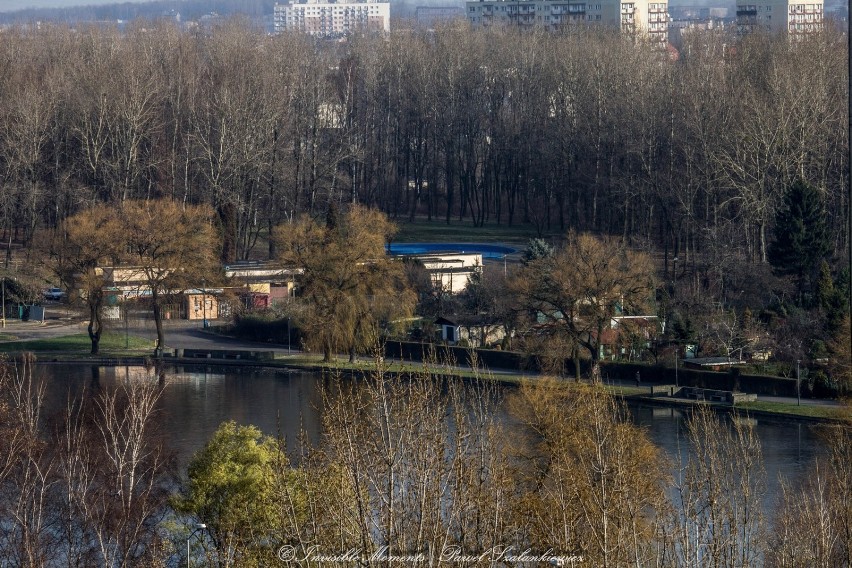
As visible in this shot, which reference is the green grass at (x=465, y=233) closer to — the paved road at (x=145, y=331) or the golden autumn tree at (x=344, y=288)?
the paved road at (x=145, y=331)

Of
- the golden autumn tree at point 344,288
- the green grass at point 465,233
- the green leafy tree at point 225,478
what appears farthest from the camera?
the green grass at point 465,233

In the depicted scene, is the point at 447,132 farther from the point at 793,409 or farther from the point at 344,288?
the point at 793,409

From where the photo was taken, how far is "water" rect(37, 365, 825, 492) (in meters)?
20.8

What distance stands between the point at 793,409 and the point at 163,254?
15061mm

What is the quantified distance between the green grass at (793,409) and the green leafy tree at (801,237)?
8018 millimetres

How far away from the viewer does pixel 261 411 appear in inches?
982

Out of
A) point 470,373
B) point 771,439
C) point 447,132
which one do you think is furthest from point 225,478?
point 447,132

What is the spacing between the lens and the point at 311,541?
940cm

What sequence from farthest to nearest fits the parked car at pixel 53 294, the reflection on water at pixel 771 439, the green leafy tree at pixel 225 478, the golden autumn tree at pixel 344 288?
the parked car at pixel 53 294 → the golden autumn tree at pixel 344 288 → the reflection on water at pixel 771 439 → the green leafy tree at pixel 225 478

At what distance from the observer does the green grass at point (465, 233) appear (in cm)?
4578

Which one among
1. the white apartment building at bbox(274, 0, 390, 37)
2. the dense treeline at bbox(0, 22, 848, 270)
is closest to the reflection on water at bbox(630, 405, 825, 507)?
the dense treeline at bbox(0, 22, 848, 270)

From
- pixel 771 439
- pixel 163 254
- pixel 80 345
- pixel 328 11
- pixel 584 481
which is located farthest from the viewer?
pixel 328 11

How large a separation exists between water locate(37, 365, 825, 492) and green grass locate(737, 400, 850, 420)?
0.99ft

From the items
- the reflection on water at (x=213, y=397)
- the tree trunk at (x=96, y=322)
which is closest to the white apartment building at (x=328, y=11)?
the tree trunk at (x=96, y=322)
